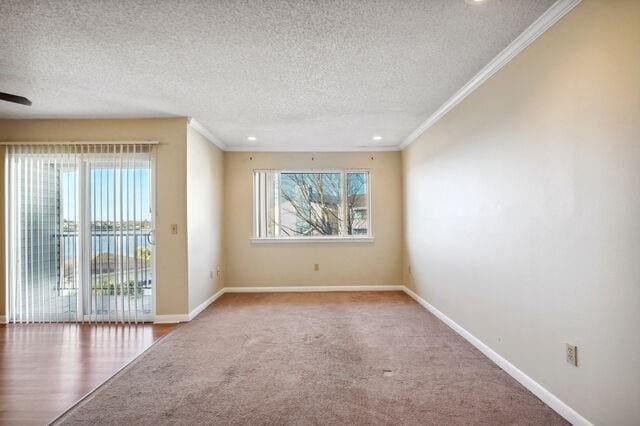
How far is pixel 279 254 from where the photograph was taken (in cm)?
538

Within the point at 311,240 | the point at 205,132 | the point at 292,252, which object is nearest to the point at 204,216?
the point at 205,132

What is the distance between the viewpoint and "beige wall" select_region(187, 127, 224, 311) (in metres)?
3.99

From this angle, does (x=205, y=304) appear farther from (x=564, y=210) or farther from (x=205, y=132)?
(x=564, y=210)

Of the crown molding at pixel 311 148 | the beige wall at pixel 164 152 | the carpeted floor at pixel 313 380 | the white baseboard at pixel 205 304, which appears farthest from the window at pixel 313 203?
the carpeted floor at pixel 313 380

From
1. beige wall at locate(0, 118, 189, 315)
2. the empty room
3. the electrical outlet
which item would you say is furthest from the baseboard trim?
the electrical outlet

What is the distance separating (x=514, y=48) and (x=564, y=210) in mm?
1208

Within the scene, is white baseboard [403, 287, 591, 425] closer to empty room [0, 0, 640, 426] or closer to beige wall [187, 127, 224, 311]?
empty room [0, 0, 640, 426]

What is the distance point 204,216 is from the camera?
14.6 ft

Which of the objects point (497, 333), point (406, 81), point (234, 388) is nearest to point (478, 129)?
point (406, 81)

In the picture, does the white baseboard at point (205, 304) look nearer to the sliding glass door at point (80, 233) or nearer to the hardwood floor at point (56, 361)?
the hardwood floor at point (56, 361)

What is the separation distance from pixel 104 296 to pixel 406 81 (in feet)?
13.4

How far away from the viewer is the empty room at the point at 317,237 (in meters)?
1.79

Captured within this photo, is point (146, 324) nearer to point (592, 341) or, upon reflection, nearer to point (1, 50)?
point (1, 50)

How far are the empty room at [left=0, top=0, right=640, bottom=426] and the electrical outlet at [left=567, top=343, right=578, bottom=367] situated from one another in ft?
0.04
